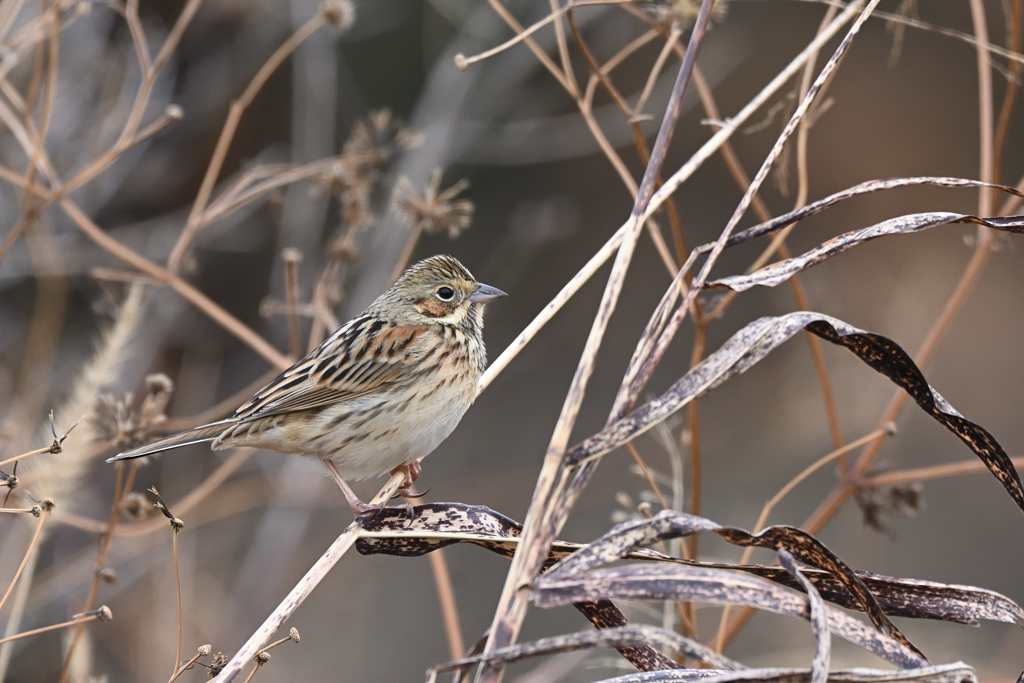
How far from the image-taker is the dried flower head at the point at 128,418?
8.01 feet

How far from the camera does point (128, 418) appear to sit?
2.57 metres

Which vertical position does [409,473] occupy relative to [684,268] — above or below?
below

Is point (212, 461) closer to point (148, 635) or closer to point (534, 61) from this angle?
point (148, 635)

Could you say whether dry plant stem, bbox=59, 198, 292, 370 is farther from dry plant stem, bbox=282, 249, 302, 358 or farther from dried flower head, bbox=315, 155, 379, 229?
dried flower head, bbox=315, 155, 379, 229

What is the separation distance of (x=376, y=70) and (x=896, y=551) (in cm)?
554

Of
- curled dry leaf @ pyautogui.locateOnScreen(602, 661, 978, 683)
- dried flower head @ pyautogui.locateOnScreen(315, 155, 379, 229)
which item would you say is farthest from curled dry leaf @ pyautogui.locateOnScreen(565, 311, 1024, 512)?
dried flower head @ pyautogui.locateOnScreen(315, 155, 379, 229)

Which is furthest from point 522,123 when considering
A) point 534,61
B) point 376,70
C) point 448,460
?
point 448,460

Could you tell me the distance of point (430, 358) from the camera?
304 cm

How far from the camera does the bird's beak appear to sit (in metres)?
3.19

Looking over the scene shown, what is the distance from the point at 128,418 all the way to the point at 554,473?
1618 mm

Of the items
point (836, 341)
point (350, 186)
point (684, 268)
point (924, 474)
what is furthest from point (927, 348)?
point (350, 186)

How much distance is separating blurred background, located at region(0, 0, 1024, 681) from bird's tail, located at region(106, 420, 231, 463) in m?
2.27

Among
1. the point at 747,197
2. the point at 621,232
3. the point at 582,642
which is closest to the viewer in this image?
the point at 582,642

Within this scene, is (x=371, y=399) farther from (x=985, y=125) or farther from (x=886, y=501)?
(x=985, y=125)
